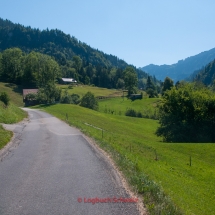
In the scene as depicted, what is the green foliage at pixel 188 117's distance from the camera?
43.9 m

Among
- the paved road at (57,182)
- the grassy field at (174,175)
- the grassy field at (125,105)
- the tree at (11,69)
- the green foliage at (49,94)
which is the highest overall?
the tree at (11,69)

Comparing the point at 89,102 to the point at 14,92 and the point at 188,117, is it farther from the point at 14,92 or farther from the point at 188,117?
the point at 14,92

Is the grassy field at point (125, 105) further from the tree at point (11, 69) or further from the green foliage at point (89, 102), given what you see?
the tree at point (11, 69)

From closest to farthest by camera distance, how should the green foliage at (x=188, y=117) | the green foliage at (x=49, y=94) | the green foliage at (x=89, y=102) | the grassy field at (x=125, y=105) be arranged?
1. the green foliage at (x=188, y=117)
2. the green foliage at (x=89, y=102)
3. the green foliage at (x=49, y=94)
4. the grassy field at (x=125, y=105)

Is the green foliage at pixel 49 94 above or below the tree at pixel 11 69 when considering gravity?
below

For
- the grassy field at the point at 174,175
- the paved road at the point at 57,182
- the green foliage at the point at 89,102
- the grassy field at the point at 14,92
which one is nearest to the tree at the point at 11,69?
the grassy field at the point at 14,92

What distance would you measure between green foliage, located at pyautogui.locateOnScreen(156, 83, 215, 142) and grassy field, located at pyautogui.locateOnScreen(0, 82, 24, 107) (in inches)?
2519

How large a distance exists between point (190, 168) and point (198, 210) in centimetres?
1066

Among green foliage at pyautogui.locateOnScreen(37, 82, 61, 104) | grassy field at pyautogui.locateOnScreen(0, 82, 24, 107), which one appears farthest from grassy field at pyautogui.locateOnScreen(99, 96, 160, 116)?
grassy field at pyautogui.locateOnScreen(0, 82, 24, 107)

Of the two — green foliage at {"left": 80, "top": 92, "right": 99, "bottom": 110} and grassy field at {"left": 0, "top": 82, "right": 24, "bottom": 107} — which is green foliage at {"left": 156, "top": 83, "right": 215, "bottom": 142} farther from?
grassy field at {"left": 0, "top": 82, "right": 24, "bottom": 107}

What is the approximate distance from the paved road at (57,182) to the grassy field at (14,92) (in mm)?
82543

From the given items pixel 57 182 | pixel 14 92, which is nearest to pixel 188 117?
pixel 57 182

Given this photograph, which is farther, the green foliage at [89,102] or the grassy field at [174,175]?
the green foliage at [89,102]

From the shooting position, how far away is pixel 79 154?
17.1 m
